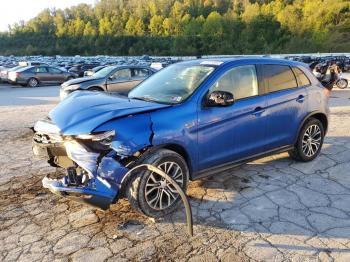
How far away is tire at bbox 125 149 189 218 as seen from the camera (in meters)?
3.71

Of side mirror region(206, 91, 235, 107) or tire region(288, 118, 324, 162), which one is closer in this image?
side mirror region(206, 91, 235, 107)

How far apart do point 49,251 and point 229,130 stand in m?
2.37

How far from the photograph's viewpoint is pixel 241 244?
349cm

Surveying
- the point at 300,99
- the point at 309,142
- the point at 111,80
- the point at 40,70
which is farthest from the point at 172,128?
the point at 40,70

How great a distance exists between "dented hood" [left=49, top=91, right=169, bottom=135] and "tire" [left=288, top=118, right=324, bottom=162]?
259 centimetres

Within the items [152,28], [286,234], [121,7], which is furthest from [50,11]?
[286,234]

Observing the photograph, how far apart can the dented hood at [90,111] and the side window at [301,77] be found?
252 cm

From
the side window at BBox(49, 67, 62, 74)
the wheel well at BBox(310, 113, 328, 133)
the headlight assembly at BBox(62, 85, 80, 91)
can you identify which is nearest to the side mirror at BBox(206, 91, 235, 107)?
the wheel well at BBox(310, 113, 328, 133)

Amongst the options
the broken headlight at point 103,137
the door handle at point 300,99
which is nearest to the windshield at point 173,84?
the broken headlight at point 103,137

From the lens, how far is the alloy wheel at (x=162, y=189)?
12.6 feet

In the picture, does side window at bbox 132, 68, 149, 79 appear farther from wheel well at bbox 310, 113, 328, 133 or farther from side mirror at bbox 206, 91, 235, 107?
side mirror at bbox 206, 91, 235, 107

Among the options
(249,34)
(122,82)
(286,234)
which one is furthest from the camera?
(249,34)

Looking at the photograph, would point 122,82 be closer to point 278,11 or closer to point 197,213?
point 197,213

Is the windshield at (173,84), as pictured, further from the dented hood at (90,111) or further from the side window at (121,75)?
the side window at (121,75)
